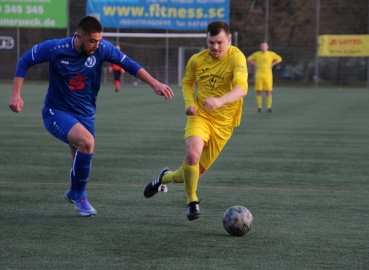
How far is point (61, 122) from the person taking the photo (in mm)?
6648

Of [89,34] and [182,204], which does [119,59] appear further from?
[182,204]

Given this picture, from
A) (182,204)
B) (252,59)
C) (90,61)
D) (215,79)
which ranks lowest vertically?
(182,204)

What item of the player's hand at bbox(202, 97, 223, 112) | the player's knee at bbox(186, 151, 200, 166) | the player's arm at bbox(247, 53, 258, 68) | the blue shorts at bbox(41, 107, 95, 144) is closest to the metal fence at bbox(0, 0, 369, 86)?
the player's arm at bbox(247, 53, 258, 68)

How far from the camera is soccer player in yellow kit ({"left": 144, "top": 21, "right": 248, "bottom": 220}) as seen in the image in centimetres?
649

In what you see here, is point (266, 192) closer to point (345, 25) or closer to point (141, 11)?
point (141, 11)

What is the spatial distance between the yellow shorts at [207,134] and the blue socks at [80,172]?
0.94 m

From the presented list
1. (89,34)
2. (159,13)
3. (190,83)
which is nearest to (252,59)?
(159,13)

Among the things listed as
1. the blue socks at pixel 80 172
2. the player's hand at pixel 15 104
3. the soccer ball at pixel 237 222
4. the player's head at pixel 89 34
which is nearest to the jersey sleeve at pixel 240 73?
the soccer ball at pixel 237 222

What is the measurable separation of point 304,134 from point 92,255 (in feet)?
33.0

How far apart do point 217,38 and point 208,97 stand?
1.76 ft

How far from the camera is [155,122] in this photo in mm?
17094

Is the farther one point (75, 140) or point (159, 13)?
point (159, 13)

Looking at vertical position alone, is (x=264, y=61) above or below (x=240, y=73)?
below

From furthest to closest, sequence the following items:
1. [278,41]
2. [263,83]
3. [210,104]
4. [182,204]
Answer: [278,41]
[263,83]
[182,204]
[210,104]
